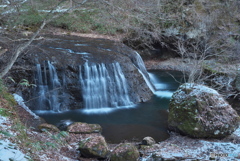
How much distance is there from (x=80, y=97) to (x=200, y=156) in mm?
4956

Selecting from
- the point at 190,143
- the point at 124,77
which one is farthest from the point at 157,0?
the point at 190,143

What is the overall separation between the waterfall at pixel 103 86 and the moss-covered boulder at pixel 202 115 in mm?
3160

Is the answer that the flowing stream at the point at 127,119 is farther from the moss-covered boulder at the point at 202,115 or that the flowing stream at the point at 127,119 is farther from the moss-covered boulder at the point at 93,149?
the moss-covered boulder at the point at 93,149

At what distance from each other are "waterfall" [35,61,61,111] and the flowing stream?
321mm

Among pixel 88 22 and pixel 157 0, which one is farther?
pixel 88 22

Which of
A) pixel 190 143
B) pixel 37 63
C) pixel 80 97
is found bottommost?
pixel 190 143

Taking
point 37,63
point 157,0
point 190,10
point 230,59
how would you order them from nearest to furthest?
point 37,63 < point 157,0 < point 230,59 < point 190,10

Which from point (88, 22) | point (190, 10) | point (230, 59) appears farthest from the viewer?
point (88, 22)

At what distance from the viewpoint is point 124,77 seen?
9.82 m

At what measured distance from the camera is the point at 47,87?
8.73 m

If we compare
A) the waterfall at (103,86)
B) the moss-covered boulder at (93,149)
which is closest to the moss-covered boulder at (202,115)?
→ the moss-covered boulder at (93,149)

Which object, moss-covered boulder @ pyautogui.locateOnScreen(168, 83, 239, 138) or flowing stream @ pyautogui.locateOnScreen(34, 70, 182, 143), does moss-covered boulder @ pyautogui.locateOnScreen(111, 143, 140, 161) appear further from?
moss-covered boulder @ pyautogui.locateOnScreen(168, 83, 239, 138)

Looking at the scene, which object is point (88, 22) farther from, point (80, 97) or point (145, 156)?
point (145, 156)

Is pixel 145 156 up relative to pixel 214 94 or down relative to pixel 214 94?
down
